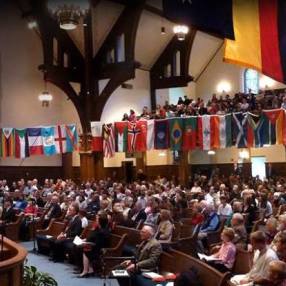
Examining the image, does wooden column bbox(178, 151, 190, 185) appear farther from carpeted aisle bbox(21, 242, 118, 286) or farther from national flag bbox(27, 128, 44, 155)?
carpeted aisle bbox(21, 242, 118, 286)

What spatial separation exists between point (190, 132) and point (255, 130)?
268cm

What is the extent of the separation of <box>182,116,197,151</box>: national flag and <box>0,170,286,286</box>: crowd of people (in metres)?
1.75

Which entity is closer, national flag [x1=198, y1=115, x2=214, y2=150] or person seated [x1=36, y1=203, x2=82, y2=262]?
person seated [x1=36, y1=203, x2=82, y2=262]

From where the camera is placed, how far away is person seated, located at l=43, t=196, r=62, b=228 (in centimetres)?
1484

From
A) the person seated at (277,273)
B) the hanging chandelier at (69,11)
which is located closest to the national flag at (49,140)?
the hanging chandelier at (69,11)

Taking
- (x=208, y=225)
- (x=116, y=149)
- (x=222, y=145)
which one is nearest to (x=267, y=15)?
(x=208, y=225)

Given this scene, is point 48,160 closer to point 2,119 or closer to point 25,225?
point 2,119

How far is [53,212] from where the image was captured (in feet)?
48.8

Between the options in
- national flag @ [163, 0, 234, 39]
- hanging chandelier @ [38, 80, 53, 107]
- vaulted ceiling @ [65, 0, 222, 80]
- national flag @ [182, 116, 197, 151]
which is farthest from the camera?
vaulted ceiling @ [65, 0, 222, 80]

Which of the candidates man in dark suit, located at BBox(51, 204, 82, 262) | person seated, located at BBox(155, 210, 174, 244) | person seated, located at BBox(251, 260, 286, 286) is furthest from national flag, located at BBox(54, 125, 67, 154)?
person seated, located at BBox(251, 260, 286, 286)

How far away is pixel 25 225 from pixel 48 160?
974cm

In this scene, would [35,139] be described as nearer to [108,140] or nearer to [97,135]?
[97,135]

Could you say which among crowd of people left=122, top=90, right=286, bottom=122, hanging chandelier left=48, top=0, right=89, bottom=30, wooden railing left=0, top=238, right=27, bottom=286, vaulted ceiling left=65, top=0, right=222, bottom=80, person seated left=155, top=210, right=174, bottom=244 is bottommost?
person seated left=155, top=210, right=174, bottom=244

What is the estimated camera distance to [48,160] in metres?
25.1
